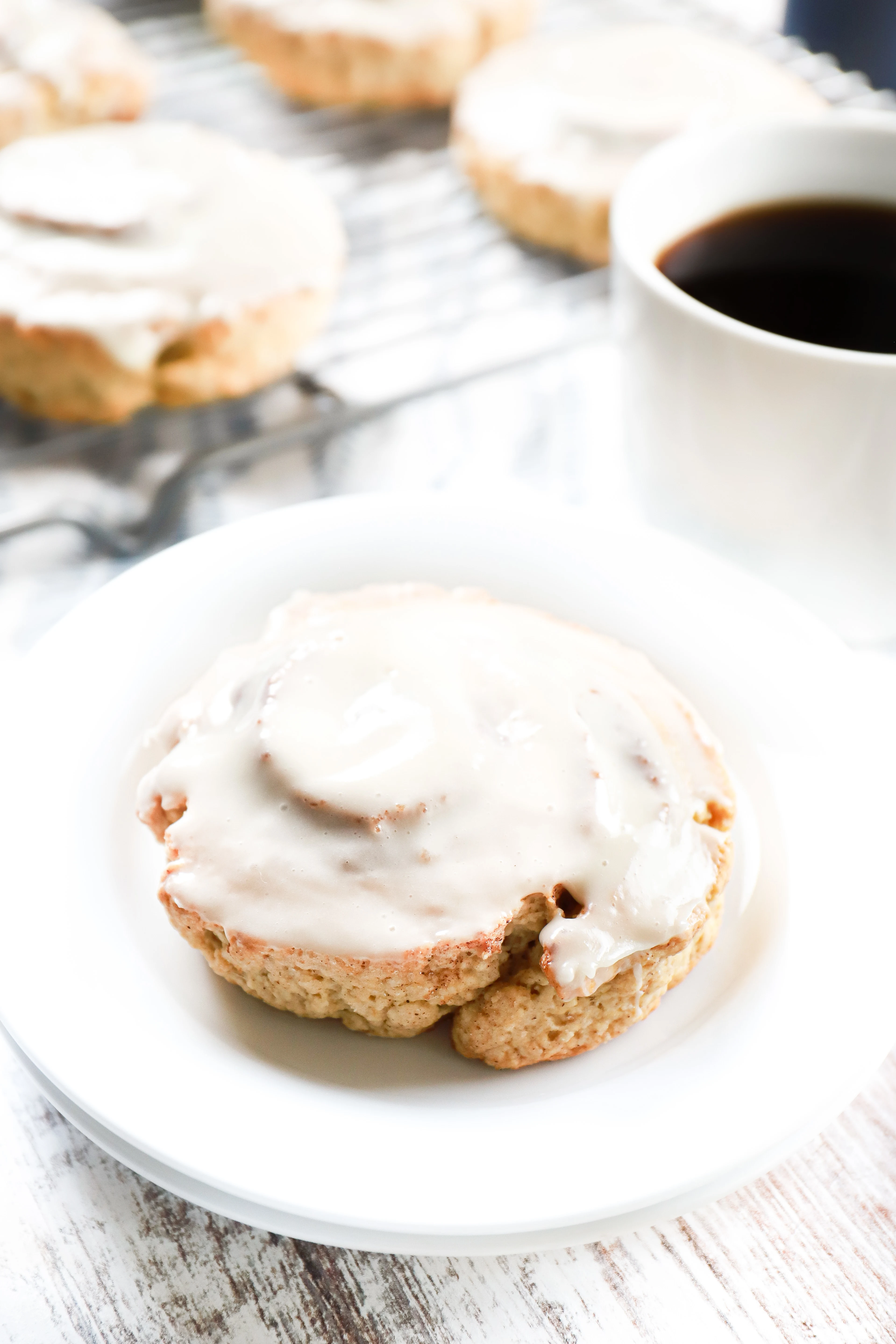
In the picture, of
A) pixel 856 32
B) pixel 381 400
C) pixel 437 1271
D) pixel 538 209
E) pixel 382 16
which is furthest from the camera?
pixel 856 32

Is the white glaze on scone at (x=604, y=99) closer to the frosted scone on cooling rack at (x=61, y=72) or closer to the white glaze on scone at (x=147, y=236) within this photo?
the white glaze on scone at (x=147, y=236)

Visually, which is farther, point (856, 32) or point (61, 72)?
point (856, 32)

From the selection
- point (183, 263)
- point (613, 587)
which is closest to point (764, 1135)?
point (613, 587)

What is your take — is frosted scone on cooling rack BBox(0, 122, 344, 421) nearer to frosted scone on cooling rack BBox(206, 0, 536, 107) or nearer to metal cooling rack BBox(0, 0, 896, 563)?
metal cooling rack BBox(0, 0, 896, 563)

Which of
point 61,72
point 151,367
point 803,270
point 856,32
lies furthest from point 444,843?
point 856,32

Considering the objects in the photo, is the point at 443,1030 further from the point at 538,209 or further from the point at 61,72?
the point at 61,72

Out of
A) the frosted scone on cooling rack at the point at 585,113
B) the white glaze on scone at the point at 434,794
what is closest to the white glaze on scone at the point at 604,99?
the frosted scone on cooling rack at the point at 585,113
